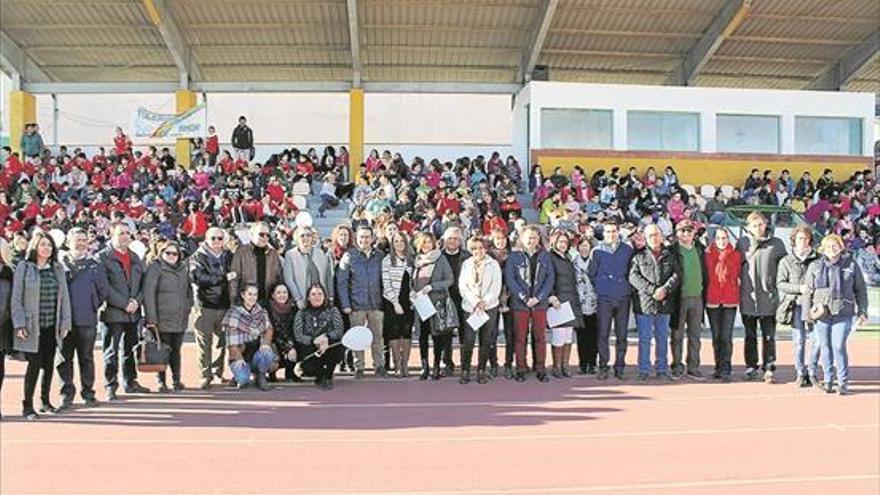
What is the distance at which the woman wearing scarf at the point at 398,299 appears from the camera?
9.89 metres

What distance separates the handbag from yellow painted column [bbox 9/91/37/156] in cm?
2162

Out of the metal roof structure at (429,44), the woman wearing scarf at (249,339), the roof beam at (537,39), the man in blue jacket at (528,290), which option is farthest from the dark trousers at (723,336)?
the metal roof structure at (429,44)

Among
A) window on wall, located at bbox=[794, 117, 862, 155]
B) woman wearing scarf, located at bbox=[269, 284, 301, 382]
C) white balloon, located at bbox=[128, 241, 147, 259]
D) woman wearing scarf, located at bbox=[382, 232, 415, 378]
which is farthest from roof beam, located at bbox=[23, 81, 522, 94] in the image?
woman wearing scarf, located at bbox=[269, 284, 301, 382]

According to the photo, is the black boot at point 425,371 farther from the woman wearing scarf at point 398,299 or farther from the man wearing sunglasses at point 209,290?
the man wearing sunglasses at point 209,290

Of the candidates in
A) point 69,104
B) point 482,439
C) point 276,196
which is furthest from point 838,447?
point 69,104

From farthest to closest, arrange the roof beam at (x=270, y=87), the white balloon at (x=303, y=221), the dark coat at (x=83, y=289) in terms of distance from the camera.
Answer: the roof beam at (x=270, y=87), the white balloon at (x=303, y=221), the dark coat at (x=83, y=289)

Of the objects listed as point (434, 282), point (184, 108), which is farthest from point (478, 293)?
point (184, 108)

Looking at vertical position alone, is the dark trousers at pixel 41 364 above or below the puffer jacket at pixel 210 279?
below

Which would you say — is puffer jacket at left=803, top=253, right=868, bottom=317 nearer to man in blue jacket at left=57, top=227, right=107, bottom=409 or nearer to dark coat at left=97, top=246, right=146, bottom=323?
dark coat at left=97, top=246, right=146, bottom=323

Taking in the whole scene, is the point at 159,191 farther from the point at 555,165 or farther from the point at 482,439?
the point at 482,439

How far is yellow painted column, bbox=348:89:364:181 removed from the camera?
28062mm

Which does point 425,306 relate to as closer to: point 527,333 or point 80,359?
point 527,333

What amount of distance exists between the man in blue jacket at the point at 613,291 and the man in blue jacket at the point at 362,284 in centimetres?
243

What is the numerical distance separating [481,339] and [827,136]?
21.0 metres
